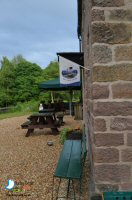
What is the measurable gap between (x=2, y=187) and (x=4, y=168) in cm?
106

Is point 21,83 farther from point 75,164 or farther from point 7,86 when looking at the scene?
point 75,164

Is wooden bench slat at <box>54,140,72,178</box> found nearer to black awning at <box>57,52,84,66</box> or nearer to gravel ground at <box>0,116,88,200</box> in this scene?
gravel ground at <box>0,116,88,200</box>

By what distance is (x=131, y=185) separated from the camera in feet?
9.12

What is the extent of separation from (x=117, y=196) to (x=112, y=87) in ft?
4.05

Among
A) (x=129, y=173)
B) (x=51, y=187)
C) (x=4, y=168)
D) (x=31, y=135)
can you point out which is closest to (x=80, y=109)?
(x=31, y=135)

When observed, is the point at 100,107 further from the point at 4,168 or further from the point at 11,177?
the point at 4,168

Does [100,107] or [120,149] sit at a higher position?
[100,107]

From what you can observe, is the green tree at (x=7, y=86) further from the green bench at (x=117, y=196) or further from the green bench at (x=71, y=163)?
the green bench at (x=117, y=196)

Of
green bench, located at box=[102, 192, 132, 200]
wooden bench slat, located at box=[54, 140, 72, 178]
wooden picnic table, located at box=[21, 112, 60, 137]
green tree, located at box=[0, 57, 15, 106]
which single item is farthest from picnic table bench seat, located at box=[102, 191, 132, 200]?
green tree, located at box=[0, 57, 15, 106]

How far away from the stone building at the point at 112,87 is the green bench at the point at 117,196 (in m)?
0.08

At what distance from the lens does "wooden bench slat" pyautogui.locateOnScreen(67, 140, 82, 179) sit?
305 cm

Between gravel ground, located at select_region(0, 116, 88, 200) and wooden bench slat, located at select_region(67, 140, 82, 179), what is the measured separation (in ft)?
1.55

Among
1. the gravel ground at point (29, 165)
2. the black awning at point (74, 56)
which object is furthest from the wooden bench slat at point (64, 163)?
the black awning at point (74, 56)

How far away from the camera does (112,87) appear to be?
272cm
